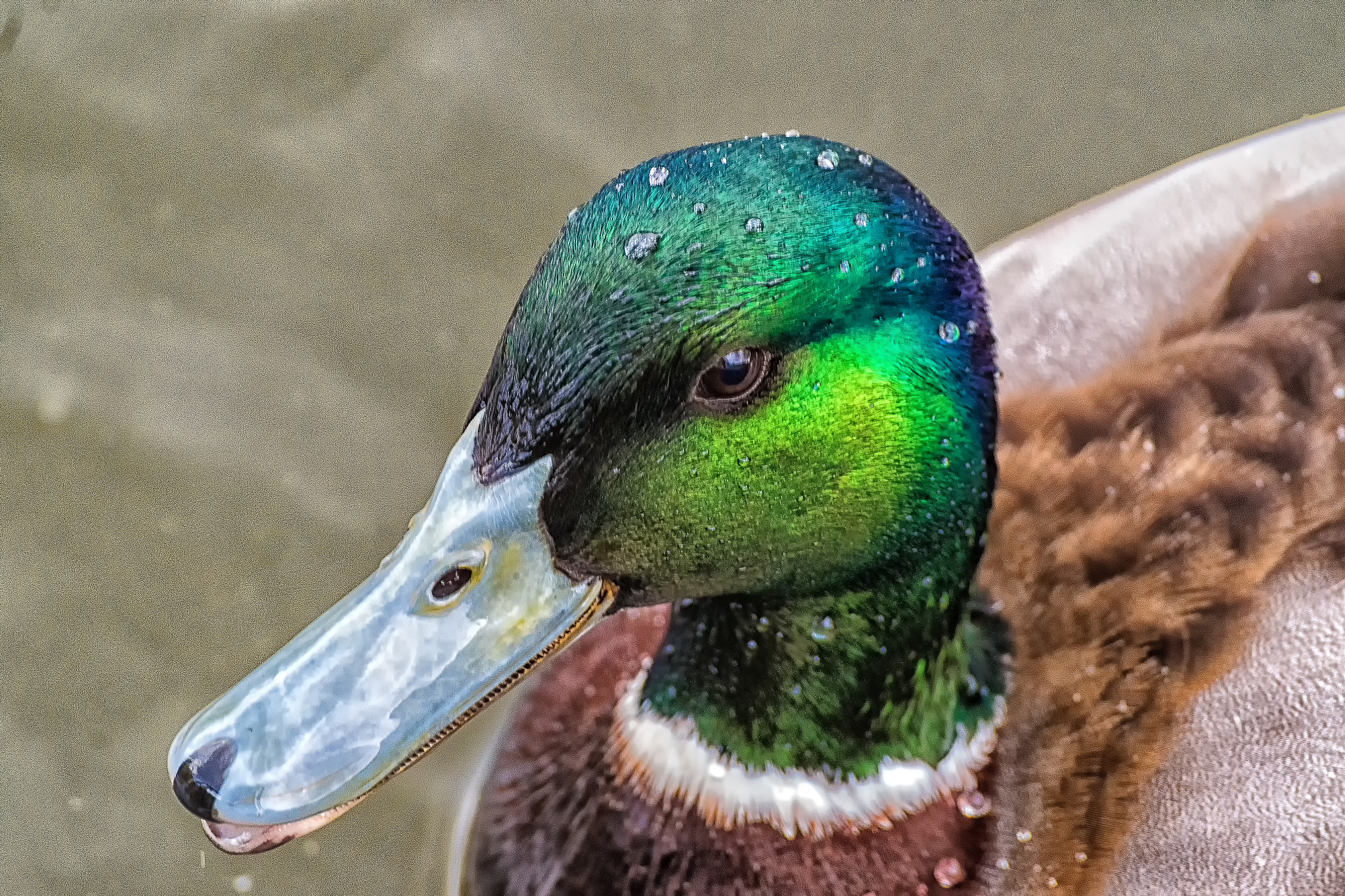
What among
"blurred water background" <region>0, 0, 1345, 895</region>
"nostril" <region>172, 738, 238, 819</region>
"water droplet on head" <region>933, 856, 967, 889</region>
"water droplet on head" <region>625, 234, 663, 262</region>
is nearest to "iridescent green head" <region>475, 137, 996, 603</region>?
"water droplet on head" <region>625, 234, 663, 262</region>

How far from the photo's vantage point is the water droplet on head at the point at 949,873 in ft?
5.22

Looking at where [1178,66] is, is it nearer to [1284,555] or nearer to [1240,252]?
[1240,252]

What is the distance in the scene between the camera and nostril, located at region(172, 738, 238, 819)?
121cm

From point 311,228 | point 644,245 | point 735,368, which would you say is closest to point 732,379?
point 735,368

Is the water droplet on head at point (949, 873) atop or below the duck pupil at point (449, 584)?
below

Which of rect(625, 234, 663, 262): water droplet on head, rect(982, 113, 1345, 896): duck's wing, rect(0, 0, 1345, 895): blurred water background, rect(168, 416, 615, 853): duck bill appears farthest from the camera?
rect(0, 0, 1345, 895): blurred water background

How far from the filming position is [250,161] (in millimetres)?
2404

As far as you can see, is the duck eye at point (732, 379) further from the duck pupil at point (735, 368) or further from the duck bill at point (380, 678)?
the duck bill at point (380, 678)

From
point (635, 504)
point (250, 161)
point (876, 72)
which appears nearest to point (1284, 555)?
point (635, 504)

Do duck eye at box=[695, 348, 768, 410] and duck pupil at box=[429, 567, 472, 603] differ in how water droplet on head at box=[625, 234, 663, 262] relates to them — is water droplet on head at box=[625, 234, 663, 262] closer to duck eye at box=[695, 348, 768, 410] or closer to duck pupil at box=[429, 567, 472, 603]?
duck eye at box=[695, 348, 768, 410]

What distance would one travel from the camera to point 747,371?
3.69 ft

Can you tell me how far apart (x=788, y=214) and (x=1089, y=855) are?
81 centimetres

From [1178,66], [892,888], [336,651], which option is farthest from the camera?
[1178,66]

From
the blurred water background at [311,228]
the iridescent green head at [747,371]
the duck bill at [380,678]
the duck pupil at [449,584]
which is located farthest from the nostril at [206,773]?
the blurred water background at [311,228]
